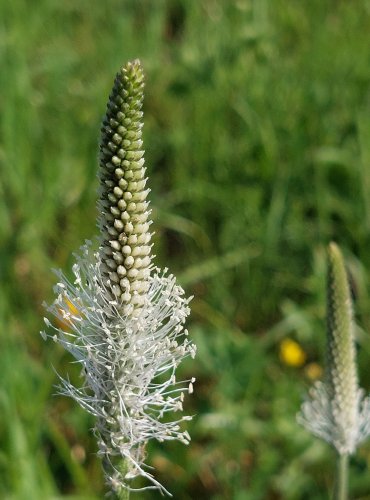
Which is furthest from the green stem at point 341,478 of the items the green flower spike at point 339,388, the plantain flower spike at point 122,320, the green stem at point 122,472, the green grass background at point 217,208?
the green grass background at point 217,208

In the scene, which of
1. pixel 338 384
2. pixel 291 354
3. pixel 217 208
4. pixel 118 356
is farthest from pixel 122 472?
pixel 217 208

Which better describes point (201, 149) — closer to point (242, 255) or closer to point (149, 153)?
point (149, 153)

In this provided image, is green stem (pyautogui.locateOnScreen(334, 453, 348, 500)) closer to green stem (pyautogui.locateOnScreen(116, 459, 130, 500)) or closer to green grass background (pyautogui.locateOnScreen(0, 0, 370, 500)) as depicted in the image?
green stem (pyautogui.locateOnScreen(116, 459, 130, 500))

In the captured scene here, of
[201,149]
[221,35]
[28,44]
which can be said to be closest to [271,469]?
[201,149]

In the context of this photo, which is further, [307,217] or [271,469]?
[307,217]

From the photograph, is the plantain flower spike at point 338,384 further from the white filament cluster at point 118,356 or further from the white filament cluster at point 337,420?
the white filament cluster at point 118,356

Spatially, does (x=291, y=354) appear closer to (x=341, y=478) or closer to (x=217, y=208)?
(x=217, y=208)

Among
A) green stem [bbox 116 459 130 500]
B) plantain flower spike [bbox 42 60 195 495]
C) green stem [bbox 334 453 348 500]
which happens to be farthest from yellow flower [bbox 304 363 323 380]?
green stem [bbox 116 459 130 500]
